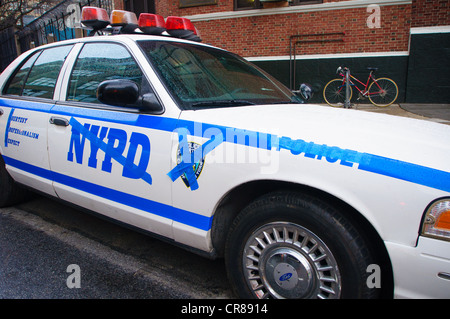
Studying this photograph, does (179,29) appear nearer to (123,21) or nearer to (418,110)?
(123,21)

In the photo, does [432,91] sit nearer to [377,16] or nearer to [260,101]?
[377,16]

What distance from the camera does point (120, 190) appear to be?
245 centimetres

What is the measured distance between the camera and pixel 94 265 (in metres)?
2.68

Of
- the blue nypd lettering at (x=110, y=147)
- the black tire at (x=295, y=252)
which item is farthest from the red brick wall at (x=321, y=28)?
the black tire at (x=295, y=252)

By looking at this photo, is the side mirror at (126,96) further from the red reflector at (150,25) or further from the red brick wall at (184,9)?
the red brick wall at (184,9)

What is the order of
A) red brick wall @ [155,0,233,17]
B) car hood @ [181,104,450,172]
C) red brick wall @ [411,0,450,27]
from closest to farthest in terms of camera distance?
1. car hood @ [181,104,450,172]
2. red brick wall @ [411,0,450,27]
3. red brick wall @ [155,0,233,17]

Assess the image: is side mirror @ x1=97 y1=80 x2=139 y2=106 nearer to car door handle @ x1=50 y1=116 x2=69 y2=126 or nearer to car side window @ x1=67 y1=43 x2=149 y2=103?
car side window @ x1=67 y1=43 x2=149 y2=103

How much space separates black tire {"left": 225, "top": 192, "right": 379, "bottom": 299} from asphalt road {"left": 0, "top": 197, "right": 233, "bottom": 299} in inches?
17.2

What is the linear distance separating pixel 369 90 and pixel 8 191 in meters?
9.13

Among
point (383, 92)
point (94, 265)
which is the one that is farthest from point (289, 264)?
point (383, 92)

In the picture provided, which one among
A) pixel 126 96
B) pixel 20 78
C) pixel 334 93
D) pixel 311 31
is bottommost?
pixel 334 93

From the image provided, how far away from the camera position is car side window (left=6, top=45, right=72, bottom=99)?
3.16 metres

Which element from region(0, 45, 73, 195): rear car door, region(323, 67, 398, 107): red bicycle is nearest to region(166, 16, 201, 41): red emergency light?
region(0, 45, 73, 195): rear car door
